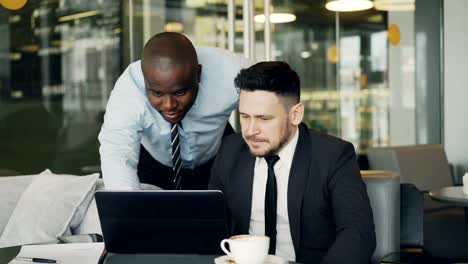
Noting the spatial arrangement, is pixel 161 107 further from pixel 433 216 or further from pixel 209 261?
pixel 433 216

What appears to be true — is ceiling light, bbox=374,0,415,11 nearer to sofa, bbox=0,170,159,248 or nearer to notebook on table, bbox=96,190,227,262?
sofa, bbox=0,170,159,248

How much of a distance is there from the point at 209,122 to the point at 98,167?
220 cm

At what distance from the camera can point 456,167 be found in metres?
7.27

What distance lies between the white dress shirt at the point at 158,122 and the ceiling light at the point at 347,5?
377cm

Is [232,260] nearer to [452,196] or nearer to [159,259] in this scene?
[159,259]

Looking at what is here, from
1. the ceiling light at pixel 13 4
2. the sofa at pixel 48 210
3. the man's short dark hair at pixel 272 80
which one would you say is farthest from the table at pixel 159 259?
the ceiling light at pixel 13 4

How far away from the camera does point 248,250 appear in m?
1.71

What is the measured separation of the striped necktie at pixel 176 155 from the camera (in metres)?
2.89

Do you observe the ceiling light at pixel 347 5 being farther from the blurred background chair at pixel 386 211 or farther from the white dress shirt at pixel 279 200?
the white dress shirt at pixel 279 200

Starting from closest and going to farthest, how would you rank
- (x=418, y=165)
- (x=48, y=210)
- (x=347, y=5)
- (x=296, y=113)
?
(x=296, y=113) < (x=48, y=210) < (x=418, y=165) < (x=347, y=5)

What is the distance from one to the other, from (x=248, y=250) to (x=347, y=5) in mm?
5484

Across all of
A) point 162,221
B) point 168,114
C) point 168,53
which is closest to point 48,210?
point 168,114

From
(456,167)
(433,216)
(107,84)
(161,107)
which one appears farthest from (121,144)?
(456,167)

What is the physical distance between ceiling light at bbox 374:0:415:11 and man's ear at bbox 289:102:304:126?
5.03 meters
